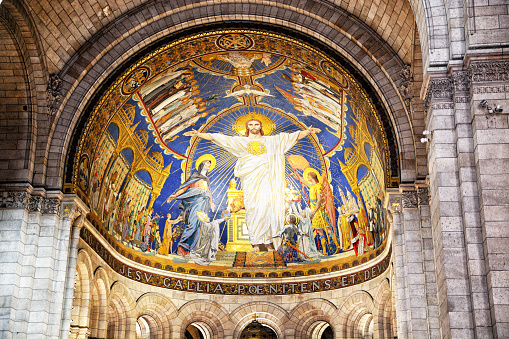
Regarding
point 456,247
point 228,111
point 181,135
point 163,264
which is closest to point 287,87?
point 228,111

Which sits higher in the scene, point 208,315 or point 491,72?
point 491,72

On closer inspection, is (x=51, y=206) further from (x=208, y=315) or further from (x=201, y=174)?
(x=208, y=315)

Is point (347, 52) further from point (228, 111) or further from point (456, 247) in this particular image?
point (456, 247)

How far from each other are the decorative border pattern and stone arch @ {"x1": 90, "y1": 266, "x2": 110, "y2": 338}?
2.41 ft

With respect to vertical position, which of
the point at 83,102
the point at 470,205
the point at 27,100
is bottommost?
the point at 470,205

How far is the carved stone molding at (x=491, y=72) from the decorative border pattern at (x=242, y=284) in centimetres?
1079

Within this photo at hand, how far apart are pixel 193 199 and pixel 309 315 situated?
5.97 meters

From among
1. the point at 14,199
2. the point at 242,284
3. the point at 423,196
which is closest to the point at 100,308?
the point at 14,199

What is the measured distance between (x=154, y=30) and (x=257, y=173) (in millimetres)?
8193

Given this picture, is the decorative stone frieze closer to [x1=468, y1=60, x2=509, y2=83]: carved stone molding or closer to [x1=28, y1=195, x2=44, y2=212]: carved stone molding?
[x1=28, y1=195, x2=44, y2=212]: carved stone molding

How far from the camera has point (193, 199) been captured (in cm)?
2556

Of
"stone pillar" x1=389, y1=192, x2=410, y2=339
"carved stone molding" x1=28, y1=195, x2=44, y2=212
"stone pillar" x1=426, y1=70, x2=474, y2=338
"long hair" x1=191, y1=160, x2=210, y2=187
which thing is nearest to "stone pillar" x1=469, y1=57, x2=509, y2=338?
"stone pillar" x1=426, y1=70, x2=474, y2=338

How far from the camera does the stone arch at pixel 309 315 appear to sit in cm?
2470

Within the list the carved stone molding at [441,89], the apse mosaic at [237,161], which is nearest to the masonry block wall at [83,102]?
the apse mosaic at [237,161]
